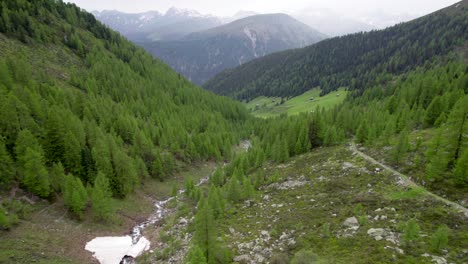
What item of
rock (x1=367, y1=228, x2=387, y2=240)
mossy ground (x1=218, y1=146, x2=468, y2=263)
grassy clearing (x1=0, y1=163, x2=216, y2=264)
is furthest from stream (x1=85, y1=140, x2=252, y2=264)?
rock (x1=367, y1=228, x2=387, y2=240)

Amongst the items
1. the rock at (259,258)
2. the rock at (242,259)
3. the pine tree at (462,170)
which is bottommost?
the rock at (242,259)

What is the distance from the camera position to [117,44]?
550ft

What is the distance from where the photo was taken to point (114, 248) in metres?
43.4

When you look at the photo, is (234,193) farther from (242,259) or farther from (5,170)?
(5,170)

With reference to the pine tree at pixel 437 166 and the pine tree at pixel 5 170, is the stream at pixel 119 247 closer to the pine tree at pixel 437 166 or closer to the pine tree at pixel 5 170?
the pine tree at pixel 5 170

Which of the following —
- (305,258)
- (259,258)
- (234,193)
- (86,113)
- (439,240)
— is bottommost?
(234,193)

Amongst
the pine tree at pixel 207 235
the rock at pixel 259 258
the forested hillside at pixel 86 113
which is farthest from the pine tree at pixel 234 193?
the forested hillside at pixel 86 113

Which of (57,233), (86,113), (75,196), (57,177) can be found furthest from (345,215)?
(86,113)

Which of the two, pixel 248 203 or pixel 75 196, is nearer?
pixel 75 196

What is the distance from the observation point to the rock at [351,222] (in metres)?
32.0

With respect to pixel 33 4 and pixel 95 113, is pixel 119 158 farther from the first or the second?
pixel 33 4

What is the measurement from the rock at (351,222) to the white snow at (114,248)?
31679 millimetres

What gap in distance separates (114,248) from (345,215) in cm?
3619

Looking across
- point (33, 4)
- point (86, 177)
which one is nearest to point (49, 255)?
point (86, 177)
